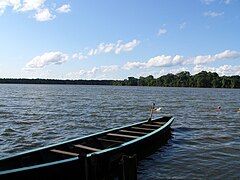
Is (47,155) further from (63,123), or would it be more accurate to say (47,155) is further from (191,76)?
(191,76)

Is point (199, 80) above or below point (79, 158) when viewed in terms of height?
above

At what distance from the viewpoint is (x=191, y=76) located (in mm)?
184875

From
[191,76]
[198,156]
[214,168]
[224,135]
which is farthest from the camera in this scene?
[191,76]

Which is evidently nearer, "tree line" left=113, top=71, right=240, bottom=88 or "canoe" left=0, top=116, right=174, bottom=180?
"canoe" left=0, top=116, right=174, bottom=180

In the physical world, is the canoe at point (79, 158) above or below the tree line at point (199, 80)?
below

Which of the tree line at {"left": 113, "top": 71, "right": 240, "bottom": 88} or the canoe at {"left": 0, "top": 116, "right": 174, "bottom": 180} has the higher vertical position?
the tree line at {"left": 113, "top": 71, "right": 240, "bottom": 88}

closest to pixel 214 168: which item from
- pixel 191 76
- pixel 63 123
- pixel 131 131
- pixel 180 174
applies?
pixel 180 174

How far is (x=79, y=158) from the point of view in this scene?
9.09m

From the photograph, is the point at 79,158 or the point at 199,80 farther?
the point at 199,80

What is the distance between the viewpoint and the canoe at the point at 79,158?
9.06 m

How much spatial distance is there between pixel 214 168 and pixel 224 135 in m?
7.66

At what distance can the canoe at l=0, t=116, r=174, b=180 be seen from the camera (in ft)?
29.7

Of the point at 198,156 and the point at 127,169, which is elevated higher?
the point at 127,169

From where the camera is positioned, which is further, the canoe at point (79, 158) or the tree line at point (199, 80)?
the tree line at point (199, 80)
